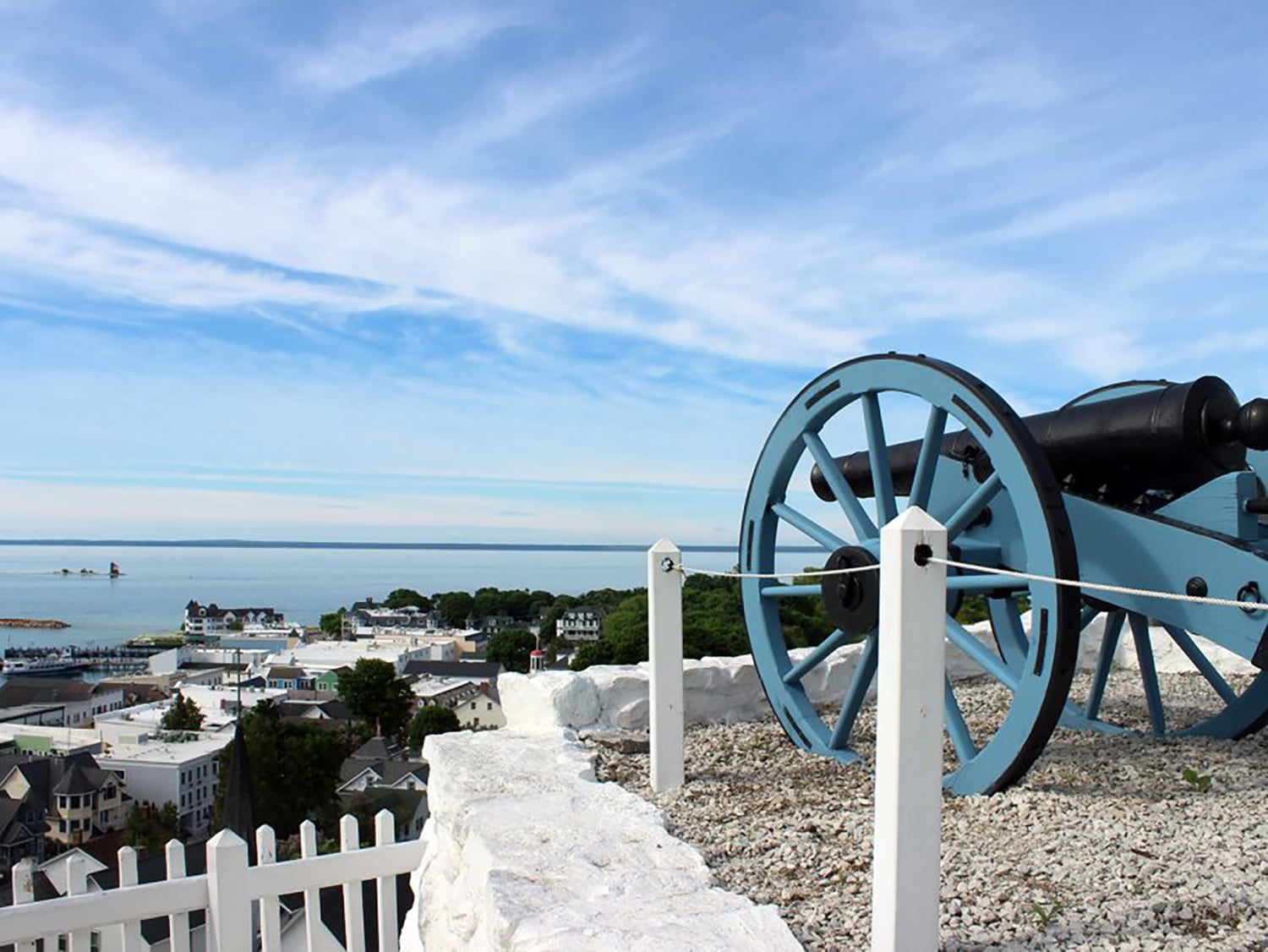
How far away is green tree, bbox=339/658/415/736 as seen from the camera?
168ft

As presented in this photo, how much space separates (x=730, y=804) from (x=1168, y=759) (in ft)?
7.07

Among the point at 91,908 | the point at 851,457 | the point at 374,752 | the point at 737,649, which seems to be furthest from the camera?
the point at 374,752

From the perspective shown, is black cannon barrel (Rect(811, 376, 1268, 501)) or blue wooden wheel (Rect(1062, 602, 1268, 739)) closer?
black cannon barrel (Rect(811, 376, 1268, 501))

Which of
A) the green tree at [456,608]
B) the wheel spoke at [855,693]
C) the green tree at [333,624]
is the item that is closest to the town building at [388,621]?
the green tree at [333,624]

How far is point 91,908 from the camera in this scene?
3.33 metres

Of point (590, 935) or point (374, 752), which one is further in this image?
point (374, 752)

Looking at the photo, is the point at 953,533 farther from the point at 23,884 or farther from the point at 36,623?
the point at 36,623

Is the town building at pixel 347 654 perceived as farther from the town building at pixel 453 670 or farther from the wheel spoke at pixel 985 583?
the wheel spoke at pixel 985 583

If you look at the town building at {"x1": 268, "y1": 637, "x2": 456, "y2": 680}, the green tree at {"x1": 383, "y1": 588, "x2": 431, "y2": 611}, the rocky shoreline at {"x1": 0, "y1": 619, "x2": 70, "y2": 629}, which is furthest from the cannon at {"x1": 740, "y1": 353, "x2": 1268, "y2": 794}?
the rocky shoreline at {"x1": 0, "y1": 619, "x2": 70, "y2": 629}

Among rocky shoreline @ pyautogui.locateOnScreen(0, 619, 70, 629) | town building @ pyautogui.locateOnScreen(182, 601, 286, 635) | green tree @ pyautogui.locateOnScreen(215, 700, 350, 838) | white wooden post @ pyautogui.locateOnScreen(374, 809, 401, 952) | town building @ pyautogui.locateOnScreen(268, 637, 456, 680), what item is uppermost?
white wooden post @ pyautogui.locateOnScreen(374, 809, 401, 952)

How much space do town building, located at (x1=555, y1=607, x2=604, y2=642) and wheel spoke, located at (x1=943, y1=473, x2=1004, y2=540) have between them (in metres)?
76.1

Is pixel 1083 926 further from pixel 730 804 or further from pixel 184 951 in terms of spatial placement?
pixel 184 951

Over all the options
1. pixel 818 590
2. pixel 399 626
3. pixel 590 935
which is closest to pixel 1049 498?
pixel 818 590

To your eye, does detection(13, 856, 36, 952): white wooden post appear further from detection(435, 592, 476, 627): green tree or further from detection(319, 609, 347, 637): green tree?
detection(319, 609, 347, 637): green tree
